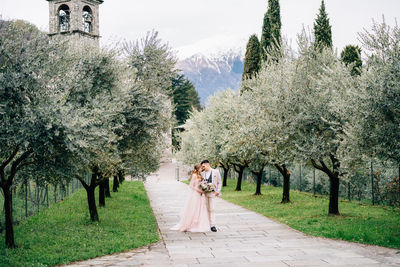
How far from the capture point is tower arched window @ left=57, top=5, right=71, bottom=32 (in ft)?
126

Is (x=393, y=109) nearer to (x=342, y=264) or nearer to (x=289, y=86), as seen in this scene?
(x=342, y=264)

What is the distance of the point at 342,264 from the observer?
7.70 metres

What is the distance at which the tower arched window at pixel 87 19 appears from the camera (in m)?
38.9

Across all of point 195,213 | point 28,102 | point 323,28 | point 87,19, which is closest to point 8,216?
point 28,102

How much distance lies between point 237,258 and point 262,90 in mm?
9512

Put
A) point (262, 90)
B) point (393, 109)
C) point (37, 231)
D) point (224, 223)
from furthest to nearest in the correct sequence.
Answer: point (262, 90) < point (224, 223) < point (37, 231) < point (393, 109)

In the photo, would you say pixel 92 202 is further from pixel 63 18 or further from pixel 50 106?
pixel 63 18

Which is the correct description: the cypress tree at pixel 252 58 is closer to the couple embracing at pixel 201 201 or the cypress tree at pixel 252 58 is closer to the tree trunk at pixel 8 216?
the couple embracing at pixel 201 201

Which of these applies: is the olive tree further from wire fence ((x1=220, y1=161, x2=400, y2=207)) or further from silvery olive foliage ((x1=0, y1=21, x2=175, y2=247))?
wire fence ((x1=220, y1=161, x2=400, y2=207))

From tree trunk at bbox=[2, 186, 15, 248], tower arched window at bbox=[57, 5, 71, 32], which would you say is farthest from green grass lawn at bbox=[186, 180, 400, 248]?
tower arched window at bbox=[57, 5, 71, 32]

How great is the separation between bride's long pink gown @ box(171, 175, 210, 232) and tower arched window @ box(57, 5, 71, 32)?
103 feet

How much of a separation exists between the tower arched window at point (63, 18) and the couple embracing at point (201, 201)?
102 ft

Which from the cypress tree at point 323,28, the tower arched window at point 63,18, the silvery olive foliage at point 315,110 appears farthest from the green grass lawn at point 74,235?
the tower arched window at point 63,18

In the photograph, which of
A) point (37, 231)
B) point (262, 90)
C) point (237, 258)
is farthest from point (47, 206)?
point (237, 258)
